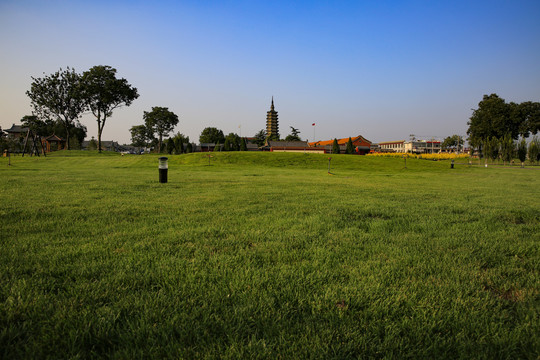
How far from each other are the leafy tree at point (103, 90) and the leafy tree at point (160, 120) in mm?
39601

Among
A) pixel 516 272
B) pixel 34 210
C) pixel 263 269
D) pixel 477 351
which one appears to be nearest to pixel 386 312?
pixel 477 351

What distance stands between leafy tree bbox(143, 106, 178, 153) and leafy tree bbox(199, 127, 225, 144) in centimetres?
1943

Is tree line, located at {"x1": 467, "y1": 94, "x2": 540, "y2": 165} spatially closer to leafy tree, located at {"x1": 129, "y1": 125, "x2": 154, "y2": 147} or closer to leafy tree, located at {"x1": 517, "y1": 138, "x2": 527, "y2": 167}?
leafy tree, located at {"x1": 517, "y1": 138, "x2": 527, "y2": 167}

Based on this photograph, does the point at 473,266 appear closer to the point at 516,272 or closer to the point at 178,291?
the point at 516,272

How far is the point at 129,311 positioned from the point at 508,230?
514 cm

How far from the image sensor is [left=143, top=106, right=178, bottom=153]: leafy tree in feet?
296

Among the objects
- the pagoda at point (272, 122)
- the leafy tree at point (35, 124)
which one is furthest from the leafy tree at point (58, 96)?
the pagoda at point (272, 122)

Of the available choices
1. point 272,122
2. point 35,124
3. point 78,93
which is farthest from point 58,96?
point 272,122

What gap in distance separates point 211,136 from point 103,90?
64666 mm

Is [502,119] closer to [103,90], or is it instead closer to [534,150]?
[534,150]

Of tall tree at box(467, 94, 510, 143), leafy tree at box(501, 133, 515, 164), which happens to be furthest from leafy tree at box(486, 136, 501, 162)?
tall tree at box(467, 94, 510, 143)

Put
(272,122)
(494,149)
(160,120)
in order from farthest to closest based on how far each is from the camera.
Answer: (272,122) → (160,120) → (494,149)

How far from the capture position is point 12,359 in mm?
1454

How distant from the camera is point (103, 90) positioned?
1932 inches
